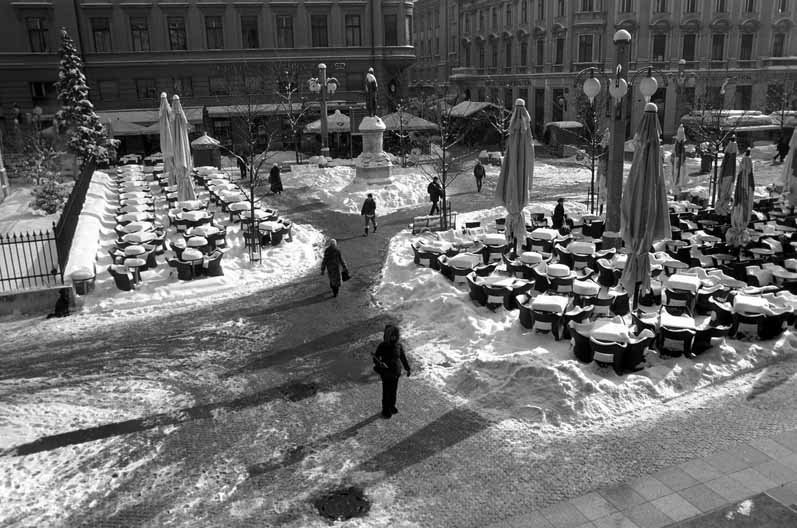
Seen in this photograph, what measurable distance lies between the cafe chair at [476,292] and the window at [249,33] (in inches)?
1547

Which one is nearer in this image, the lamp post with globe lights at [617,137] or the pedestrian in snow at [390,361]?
the pedestrian in snow at [390,361]

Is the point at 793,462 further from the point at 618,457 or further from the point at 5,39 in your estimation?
the point at 5,39

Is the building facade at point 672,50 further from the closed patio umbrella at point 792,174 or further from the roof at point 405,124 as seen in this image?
the closed patio umbrella at point 792,174

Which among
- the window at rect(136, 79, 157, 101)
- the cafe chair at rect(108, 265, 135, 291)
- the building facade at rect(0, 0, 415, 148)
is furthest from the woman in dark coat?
the window at rect(136, 79, 157, 101)

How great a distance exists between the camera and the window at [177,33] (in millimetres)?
46781

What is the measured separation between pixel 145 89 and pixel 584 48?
108 ft

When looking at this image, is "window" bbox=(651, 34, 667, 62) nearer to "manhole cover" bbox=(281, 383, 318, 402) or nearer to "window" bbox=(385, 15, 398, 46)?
"window" bbox=(385, 15, 398, 46)

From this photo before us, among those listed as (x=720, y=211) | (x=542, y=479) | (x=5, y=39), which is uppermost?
(x=5, y=39)

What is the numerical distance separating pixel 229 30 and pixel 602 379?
145ft

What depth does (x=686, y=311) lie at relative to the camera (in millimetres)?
13203

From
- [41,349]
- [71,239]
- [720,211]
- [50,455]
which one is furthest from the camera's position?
[720,211]

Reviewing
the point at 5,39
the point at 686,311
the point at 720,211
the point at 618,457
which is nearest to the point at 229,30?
the point at 5,39

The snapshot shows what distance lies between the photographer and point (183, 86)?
4744 centimetres

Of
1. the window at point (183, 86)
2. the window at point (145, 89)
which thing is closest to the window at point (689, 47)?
the window at point (183, 86)
